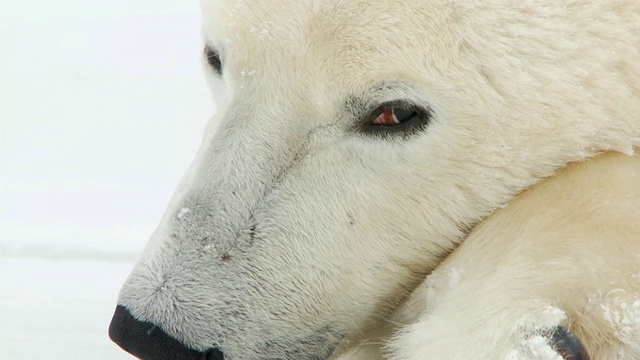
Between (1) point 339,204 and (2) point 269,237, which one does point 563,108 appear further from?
(2) point 269,237

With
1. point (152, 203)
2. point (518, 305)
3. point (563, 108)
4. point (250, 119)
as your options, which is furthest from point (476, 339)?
point (152, 203)

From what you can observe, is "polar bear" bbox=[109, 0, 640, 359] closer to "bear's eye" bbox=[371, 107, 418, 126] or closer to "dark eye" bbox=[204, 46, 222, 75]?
A: "bear's eye" bbox=[371, 107, 418, 126]

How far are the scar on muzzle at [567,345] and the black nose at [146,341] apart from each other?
2.39ft

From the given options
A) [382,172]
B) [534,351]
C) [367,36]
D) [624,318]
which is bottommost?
[534,351]

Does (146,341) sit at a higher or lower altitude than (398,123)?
lower

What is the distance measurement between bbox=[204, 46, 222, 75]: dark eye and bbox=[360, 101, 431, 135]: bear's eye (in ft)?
1.62

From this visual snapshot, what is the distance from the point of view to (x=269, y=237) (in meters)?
2.06

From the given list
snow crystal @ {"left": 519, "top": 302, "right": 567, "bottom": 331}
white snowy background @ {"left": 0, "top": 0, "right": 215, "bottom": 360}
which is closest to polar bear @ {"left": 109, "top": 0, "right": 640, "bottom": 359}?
snow crystal @ {"left": 519, "top": 302, "right": 567, "bottom": 331}

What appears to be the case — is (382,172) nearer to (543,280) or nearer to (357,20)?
(357,20)

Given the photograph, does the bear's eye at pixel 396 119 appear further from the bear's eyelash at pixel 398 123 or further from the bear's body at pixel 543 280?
the bear's body at pixel 543 280

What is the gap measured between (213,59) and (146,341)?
81 cm

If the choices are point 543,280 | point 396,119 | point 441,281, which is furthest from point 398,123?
point 543,280

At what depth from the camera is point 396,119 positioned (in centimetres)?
206

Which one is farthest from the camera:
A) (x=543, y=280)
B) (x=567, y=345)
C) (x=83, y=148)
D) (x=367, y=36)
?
(x=83, y=148)
